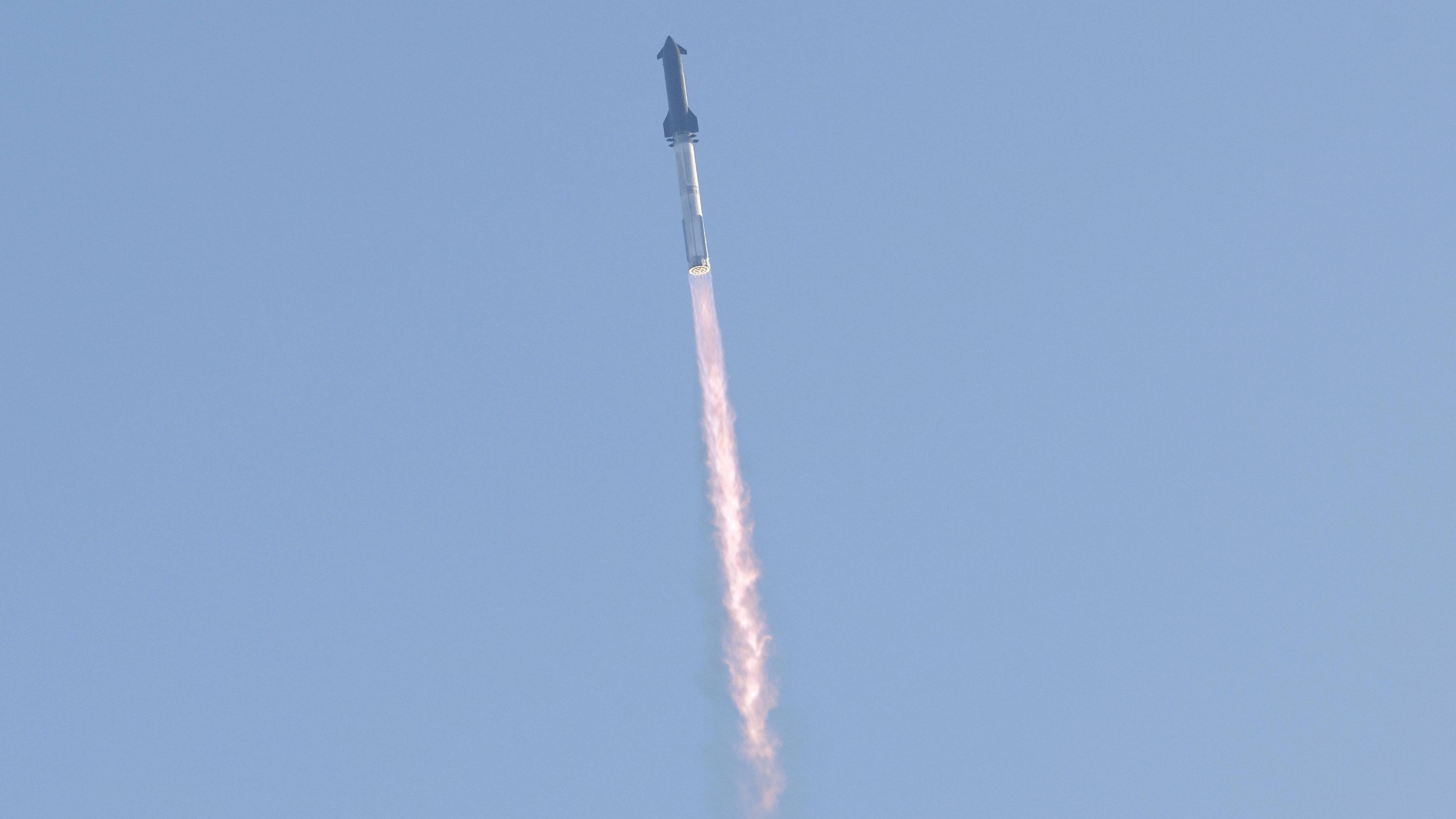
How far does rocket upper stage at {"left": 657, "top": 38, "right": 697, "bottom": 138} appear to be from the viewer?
132500mm

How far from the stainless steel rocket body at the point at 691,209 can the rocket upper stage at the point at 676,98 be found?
45 cm

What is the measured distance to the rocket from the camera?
428 feet

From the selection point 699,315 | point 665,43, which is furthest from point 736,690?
point 665,43

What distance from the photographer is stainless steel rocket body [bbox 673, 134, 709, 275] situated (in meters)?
130

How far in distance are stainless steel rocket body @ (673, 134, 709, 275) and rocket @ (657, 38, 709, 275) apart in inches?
0.6

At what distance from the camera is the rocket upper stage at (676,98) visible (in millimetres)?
132500

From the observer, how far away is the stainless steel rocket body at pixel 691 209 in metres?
130

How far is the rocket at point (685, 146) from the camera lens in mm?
130500

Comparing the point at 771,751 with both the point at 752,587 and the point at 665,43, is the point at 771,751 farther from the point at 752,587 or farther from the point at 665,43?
the point at 665,43

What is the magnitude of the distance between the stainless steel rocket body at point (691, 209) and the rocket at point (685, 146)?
1cm

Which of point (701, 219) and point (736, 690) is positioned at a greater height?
point (701, 219)

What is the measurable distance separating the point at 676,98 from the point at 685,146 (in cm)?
201

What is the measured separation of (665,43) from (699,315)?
1132 cm

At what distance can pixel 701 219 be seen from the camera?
13112cm
